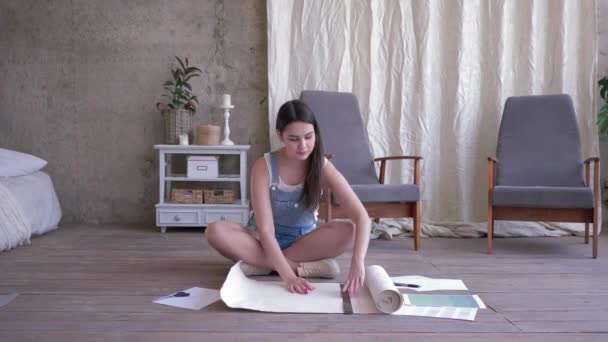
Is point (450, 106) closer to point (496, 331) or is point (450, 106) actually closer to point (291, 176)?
point (291, 176)

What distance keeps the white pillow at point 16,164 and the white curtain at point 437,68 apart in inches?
69.8

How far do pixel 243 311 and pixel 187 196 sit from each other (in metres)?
2.15

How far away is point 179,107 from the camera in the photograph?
12.5 feet

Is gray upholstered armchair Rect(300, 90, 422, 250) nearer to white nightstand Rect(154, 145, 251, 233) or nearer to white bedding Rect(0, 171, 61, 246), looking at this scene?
white nightstand Rect(154, 145, 251, 233)

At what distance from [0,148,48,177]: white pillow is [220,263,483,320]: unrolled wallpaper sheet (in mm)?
2270

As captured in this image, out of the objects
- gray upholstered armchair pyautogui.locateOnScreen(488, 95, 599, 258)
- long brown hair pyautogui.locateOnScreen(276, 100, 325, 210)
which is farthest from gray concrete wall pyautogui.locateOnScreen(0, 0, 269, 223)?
long brown hair pyautogui.locateOnScreen(276, 100, 325, 210)

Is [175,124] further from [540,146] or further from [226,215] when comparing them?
[540,146]

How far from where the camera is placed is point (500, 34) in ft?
12.2

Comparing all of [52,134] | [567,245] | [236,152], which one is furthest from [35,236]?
[567,245]

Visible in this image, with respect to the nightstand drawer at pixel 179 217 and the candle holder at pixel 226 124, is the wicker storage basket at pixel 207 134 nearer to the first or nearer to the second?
the candle holder at pixel 226 124

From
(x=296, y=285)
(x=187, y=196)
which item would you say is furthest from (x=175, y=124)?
(x=296, y=285)

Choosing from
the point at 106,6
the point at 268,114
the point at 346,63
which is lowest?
the point at 268,114

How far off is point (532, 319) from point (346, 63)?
2616 millimetres

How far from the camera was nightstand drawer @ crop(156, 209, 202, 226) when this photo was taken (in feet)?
11.9
